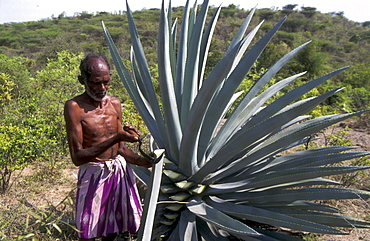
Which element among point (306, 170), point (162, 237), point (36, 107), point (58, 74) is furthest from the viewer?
point (58, 74)

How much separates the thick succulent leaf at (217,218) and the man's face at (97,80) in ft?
2.72

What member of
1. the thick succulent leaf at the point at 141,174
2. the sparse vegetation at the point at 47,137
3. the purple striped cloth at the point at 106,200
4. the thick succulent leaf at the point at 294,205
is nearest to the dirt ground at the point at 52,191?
the sparse vegetation at the point at 47,137

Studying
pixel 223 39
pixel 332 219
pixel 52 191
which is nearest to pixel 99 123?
pixel 332 219

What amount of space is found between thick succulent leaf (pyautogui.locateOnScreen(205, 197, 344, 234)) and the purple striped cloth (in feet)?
1.66

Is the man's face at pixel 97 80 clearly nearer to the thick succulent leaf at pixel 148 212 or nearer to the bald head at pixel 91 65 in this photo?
the bald head at pixel 91 65

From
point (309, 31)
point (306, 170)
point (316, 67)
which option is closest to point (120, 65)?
point (306, 170)

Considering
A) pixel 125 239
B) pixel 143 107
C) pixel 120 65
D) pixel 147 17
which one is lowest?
pixel 125 239

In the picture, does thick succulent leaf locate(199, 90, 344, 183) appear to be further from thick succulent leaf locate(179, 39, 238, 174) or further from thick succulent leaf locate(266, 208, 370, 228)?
thick succulent leaf locate(266, 208, 370, 228)

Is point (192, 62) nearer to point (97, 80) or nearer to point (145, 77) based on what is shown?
point (145, 77)

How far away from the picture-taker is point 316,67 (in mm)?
15617

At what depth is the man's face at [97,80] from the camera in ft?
6.36

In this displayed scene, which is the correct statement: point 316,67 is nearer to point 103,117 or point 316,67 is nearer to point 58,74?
point 58,74

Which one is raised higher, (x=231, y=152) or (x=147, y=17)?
(x=147, y=17)

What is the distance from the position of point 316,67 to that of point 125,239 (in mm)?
14952
